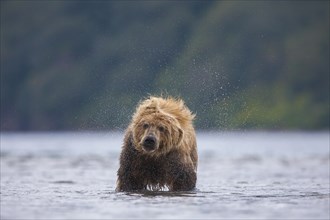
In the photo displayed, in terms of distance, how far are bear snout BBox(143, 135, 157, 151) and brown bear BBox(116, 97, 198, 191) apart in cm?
8

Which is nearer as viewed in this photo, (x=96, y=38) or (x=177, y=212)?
(x=177, y=212)

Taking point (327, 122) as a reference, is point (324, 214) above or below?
below

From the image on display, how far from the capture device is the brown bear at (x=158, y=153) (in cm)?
1783

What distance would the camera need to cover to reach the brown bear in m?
17.8

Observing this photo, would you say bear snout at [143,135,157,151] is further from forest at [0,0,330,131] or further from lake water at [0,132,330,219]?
forest at [0,0,330,131]

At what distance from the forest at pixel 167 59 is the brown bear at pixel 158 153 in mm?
85302

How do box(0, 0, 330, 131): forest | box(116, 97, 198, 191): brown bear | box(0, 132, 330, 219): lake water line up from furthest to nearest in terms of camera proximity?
box(0, 0, 330, 131): forest
box(116, 97, 198, 191): brown bear
box(0, 132, 330, 219): lake water

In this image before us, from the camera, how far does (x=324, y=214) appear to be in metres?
15.1

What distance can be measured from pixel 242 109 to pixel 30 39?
206 feet

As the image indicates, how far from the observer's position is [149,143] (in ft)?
57.0

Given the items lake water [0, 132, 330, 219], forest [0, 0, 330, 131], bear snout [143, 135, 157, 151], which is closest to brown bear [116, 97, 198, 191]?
bear snout [143, 135, 157, 151]

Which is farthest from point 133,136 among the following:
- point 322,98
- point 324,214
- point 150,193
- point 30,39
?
point 30,39

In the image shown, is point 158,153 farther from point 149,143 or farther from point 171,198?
point 171,198

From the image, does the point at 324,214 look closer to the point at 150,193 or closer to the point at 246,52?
the point at 150,193
